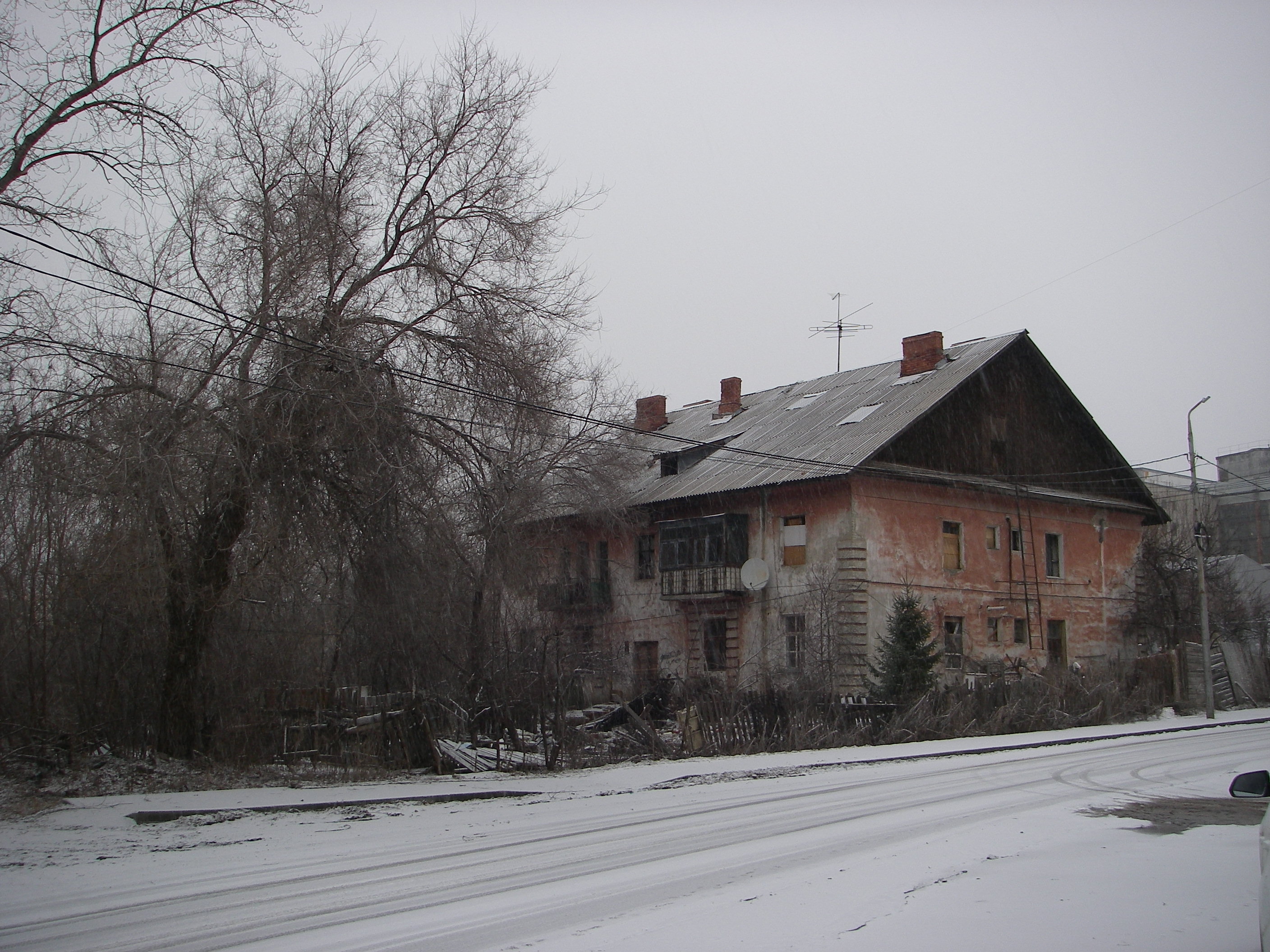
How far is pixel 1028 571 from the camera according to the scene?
32.8 meters

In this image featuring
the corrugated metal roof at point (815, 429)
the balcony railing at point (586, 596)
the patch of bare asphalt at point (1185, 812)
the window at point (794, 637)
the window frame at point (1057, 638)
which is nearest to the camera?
the patch of bare asphalt at point (1185, 812)

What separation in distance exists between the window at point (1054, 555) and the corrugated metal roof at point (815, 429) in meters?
6.56

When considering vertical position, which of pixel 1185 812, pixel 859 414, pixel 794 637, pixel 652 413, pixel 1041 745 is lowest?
pixel 1041 745

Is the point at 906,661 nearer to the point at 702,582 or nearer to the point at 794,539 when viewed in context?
the point at 794,539

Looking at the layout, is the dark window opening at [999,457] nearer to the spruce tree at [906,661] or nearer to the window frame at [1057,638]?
the window frame at [1057,638]

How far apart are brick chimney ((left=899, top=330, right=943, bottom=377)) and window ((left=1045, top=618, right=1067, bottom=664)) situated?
29.7 ft

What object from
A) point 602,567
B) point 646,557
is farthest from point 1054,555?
point 602,567

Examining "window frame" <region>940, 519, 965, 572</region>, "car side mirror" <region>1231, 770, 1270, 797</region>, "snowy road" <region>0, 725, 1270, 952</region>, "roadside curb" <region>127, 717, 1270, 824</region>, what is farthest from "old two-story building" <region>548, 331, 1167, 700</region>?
"car side mirror" <region>1231, 770, 1270, 797</region>

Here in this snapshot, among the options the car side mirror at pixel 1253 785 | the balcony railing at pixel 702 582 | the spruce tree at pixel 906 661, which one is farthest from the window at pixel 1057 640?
the car side mirror at pixel 1253 785

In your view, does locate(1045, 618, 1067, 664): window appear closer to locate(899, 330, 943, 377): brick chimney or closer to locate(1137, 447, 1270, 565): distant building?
locate(899, 330, 943, 377): brick chimney

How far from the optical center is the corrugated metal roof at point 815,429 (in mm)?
29516

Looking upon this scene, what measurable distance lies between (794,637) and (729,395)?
45.3 ft

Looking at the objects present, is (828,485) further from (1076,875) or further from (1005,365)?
(1076,875)

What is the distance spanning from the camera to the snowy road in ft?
19.4
